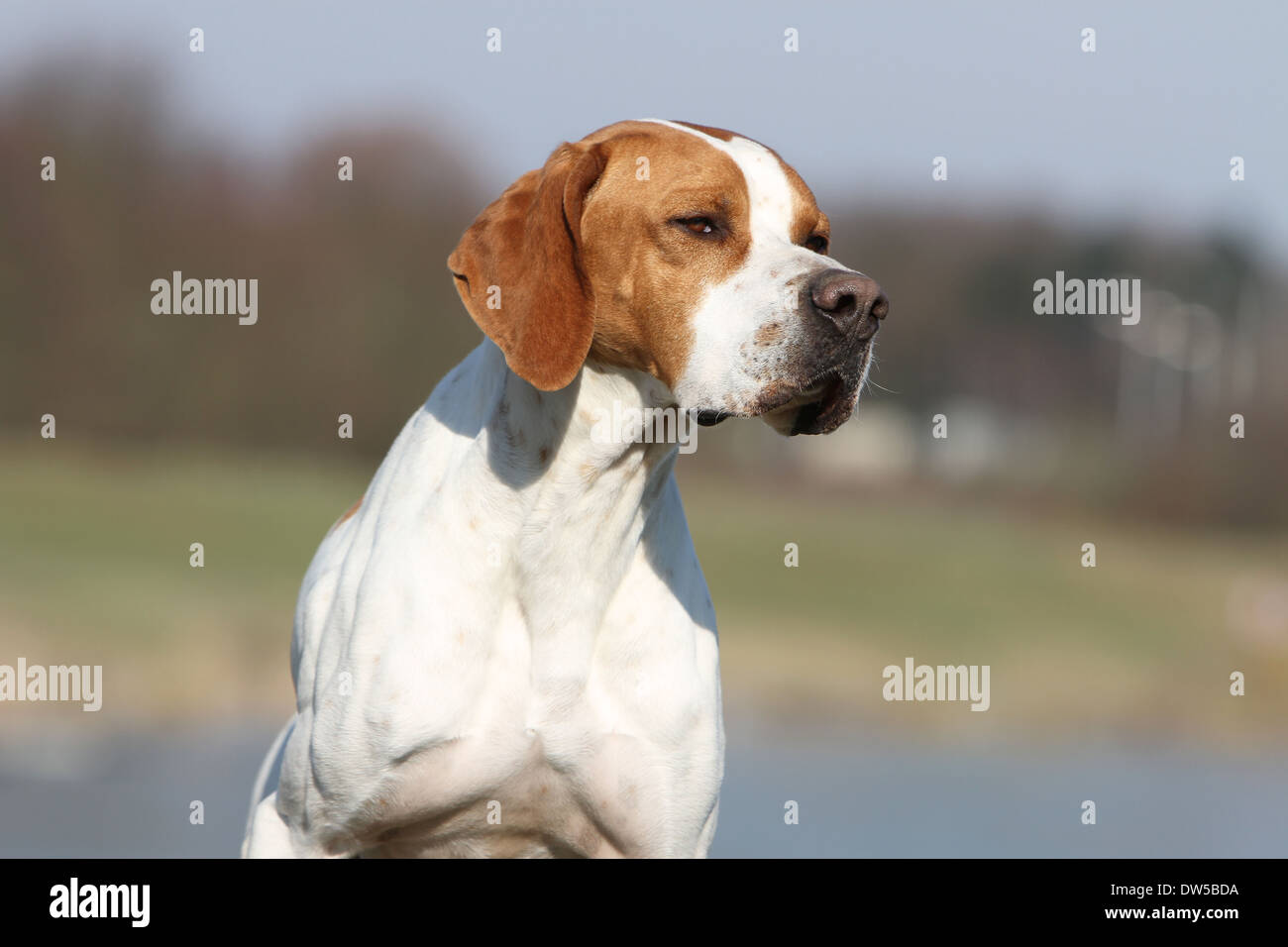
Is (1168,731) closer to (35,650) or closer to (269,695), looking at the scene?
(269,695)

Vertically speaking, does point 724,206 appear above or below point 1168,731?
above

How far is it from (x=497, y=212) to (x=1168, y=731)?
19943 millimetres

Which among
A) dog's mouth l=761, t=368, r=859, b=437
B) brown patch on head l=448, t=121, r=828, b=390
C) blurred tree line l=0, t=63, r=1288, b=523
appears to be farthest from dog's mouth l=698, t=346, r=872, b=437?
blurred tree line l=0, t=63, r=1288, b=523

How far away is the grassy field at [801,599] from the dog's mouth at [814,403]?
48.5 ft

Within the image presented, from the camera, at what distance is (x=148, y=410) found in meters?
31.2

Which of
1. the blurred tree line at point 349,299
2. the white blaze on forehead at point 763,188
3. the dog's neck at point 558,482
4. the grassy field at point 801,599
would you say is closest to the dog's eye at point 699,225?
the white blaze on forehead at point 763,188

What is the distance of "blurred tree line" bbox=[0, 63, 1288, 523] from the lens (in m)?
31.7

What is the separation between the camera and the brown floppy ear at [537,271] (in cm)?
376

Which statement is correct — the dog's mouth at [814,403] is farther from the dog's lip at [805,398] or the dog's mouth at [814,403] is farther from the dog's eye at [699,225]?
the dog's eye at [699,225]

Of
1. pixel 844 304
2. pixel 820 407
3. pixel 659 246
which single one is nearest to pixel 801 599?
pixel 820 407

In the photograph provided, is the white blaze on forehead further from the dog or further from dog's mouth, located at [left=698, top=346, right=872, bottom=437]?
dog's mouth, located at [left=698, top=346, right=872, bottom=437]

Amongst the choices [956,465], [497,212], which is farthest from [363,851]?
[956,465]

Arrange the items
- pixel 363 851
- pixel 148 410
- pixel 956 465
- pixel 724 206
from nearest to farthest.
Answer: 1. pixel 724 206
2. pixel 363 851
3. pixel 148 410
4. pixel 956 465

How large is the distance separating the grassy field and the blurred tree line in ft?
5.63
